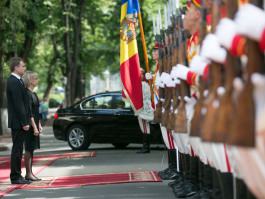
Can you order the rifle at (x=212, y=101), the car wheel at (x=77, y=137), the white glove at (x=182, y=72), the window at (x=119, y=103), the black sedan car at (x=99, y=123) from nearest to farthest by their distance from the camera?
the rifle at (x=212, y=101) < the white glove at (x=182, y=72) < the black sedan car at (x=99, y=123) < the window at (x=119, y=103) < the car wheel at (x=77, y=137)

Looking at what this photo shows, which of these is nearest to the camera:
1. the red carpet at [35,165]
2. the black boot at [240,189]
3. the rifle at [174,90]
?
the black boot at [240,189]

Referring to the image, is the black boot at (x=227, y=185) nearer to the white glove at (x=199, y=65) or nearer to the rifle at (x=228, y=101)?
the white glove at (x=199, y=65)

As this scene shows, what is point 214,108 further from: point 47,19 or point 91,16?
point 91,16

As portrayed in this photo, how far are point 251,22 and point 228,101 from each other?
23.8 inches

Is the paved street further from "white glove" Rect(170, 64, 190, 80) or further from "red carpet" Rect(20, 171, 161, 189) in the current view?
"white glove" Rect(170, 64, 190, 80)

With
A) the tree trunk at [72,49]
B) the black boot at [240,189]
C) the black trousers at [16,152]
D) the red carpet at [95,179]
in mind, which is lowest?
the red carpet at [95,179]

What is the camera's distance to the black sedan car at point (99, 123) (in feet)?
70.4

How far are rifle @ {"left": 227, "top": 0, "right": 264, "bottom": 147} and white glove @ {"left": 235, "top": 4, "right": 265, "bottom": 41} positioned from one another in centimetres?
10

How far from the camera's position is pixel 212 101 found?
202 inches

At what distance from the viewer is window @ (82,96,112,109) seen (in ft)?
72.8

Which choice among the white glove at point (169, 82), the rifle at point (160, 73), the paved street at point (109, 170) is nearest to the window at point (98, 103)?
the paved street at point (109, 170)

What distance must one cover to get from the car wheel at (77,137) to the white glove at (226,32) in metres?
17.2

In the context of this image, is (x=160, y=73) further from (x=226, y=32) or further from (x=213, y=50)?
(x=226, y=32)

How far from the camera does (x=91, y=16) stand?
42.6 metres
